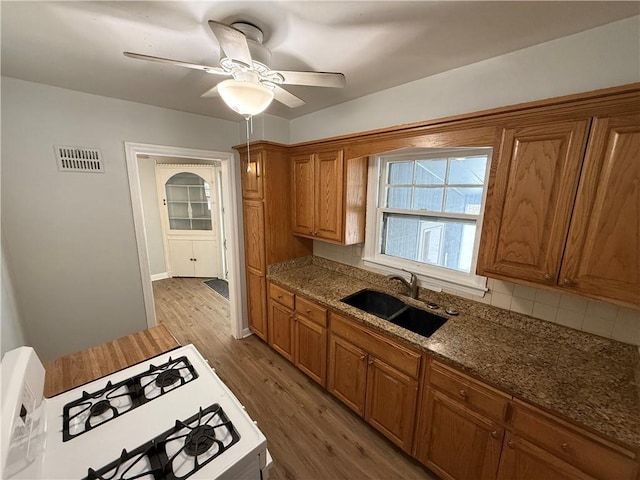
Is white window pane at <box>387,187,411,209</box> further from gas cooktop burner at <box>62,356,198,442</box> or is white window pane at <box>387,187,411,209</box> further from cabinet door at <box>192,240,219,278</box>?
cabinet door at <box>192,240,219,278</box>

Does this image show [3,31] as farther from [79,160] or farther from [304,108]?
[304,108]

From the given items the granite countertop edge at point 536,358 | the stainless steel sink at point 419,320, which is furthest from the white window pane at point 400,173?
the stainless steel sink at point 419,320

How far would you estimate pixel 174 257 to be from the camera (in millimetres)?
4809

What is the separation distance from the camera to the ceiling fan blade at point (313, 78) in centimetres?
114

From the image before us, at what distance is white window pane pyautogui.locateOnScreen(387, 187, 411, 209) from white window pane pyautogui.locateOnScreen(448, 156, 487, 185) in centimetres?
35

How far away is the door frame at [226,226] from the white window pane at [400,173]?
5.25ft

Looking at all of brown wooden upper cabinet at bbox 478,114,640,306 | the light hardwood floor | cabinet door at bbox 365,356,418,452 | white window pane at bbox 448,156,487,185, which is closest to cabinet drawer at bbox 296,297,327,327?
cabinet door at bbox 365,356,418,452

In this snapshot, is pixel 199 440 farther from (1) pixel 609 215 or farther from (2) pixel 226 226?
(2) pixel 226 226

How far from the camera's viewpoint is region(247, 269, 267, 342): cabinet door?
8.76 ft

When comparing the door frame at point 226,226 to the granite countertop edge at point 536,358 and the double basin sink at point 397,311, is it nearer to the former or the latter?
the granite countertop edge at point 536,358

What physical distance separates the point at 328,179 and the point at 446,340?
4.82 feet

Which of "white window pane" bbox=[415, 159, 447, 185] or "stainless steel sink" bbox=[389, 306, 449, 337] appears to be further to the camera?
"white window pane" bbox=[415, 159, 447, 185]

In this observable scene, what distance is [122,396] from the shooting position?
1.08 m

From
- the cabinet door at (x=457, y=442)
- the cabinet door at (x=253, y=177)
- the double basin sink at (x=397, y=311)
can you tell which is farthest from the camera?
the cabinet door at (x=253, y=177)
